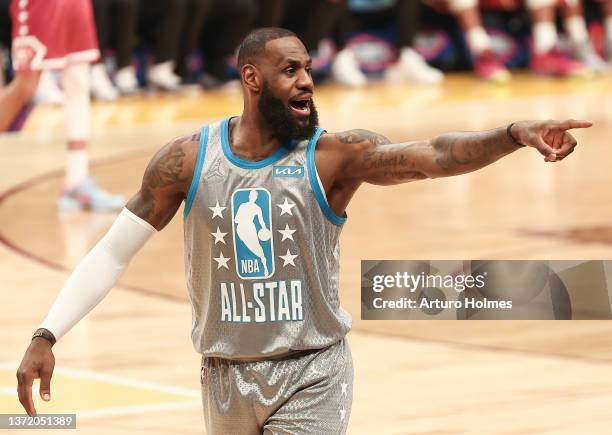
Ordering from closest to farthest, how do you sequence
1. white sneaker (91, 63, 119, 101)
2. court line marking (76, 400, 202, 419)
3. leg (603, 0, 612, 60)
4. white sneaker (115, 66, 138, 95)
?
court line marking (76, 400, 202, 419) < white sneaker (91, 63, 119, 101) < white sneaker (115, 66, 138, 95) < leg (603, 0, 612, 60)

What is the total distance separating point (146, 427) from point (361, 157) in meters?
1.52

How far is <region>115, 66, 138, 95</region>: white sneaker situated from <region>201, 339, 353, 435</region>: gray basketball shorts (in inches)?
427

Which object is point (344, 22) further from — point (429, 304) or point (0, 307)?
point (429, 304)

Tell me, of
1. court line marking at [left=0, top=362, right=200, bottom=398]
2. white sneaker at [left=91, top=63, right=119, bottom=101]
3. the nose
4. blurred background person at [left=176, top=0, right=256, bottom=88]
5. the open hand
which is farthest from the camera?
blurred background person at [left=176, top=0, right=256, bottom=88]

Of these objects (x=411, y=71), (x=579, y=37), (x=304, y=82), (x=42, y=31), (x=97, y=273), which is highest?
(x=579, y=37)

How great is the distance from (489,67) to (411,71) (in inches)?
33.0

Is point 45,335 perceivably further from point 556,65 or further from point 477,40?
point 556,65

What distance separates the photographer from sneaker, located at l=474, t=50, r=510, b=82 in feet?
51.5

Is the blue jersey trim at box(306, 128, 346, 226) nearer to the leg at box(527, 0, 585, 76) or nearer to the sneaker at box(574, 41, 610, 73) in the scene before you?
the leg at box(527, 0, 585, 76)

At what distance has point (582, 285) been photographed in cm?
358

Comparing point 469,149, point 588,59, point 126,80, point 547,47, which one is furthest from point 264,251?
point 588,59

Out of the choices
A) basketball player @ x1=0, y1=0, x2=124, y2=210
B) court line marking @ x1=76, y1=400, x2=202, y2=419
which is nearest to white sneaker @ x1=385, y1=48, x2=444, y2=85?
basketball player @ x1=0, y1=0, x2=124, y2=210

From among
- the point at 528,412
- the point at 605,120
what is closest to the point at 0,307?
the point at 528,412

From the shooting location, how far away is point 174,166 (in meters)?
3.39
